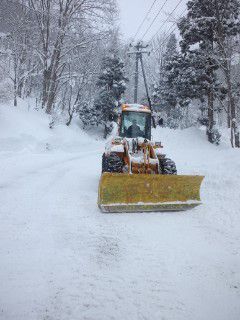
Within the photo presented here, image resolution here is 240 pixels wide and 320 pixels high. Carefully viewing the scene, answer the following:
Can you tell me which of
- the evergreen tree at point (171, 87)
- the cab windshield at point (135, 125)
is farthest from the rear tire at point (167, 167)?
the evergreen tree at point (171, 87)

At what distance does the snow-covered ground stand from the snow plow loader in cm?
33

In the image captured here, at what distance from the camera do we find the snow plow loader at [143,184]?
723cm

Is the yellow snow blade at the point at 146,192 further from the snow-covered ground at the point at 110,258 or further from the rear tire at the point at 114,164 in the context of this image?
the rear tire at the point at 114,164

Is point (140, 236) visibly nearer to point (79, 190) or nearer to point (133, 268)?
point (133, 268)

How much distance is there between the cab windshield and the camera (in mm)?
10172

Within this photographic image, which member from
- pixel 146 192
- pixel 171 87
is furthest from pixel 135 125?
pixel 171 87

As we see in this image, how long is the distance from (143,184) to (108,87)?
2586 centimetres

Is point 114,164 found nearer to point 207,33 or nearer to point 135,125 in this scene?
point 135,125

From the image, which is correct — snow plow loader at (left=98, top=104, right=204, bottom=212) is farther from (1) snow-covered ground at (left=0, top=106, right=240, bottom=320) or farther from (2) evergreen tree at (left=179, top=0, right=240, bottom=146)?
(2) evergreen tree at (left=179, top=0, right=240, bottom=146)

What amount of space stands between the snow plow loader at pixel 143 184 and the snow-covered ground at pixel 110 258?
331mm

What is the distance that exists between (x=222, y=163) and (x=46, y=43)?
16022 mm

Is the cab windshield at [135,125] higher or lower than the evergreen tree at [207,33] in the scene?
lower

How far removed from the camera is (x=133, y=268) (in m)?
4.44

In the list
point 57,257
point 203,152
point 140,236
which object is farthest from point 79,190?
point 203,152
